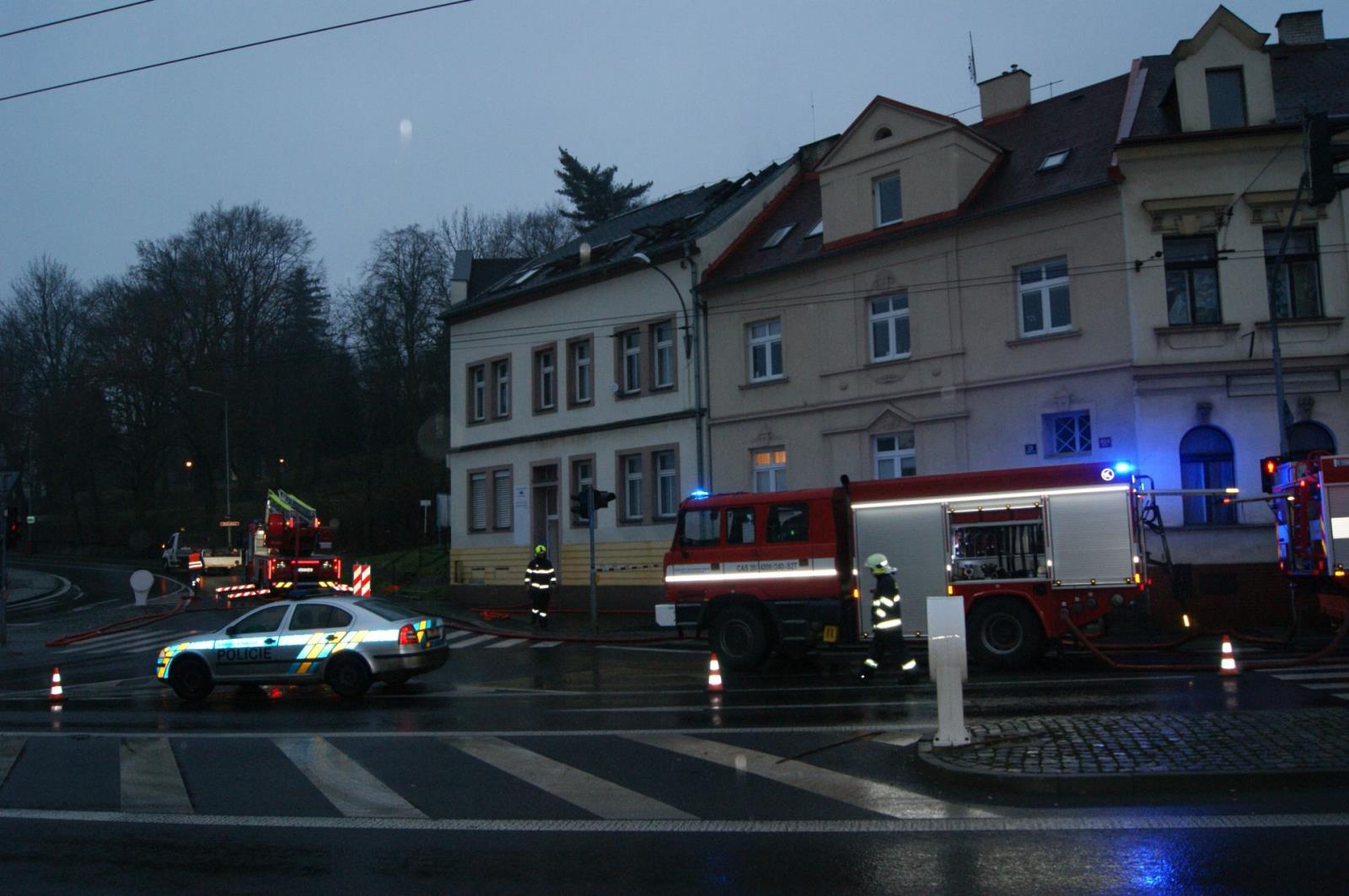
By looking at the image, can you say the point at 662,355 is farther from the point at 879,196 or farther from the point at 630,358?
the point at 879,196

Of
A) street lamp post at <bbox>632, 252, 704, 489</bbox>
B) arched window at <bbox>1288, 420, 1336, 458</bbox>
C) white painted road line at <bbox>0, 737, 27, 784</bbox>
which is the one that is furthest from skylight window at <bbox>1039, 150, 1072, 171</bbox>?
white painted road line at <bbox>0, 737, 27, 784</bbox>

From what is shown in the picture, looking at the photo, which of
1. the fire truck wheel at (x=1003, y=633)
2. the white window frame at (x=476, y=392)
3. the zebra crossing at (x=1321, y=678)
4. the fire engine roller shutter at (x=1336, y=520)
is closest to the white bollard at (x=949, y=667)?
the zebra crossing at (x=1321, y=678)

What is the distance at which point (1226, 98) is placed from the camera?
22.4 meters

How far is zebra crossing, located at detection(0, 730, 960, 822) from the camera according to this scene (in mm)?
8234

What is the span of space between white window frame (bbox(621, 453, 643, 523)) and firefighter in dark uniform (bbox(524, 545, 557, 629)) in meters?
4.46

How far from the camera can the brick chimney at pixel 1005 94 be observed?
2853 cm

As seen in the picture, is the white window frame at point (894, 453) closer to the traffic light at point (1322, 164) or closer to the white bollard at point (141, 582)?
the traffic light at point (1322, 164)

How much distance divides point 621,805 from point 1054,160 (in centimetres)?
1985

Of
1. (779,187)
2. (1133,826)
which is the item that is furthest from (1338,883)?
(779,187)

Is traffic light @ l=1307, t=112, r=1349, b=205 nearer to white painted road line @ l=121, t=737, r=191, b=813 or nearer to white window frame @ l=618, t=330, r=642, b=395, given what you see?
white painted road line @ l=121, t=737, r=191, b=813

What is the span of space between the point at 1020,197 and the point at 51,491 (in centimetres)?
6813

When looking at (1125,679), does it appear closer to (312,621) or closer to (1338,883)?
(1338,883)

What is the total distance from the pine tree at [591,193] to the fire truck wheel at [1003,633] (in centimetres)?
5021

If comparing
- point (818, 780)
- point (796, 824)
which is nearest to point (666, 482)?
point (818, 780)
